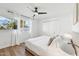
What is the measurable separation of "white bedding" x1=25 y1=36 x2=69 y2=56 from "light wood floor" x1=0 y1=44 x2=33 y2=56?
89 mm

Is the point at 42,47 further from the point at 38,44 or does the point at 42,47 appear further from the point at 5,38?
the point at 5,38

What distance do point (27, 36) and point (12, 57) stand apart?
14.3 inches

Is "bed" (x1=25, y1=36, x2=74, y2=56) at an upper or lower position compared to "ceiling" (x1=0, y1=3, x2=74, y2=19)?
lower

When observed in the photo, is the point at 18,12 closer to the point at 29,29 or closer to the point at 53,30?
the point at 29,29

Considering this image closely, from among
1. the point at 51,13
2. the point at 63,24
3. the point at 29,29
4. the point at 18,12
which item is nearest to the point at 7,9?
the point at 18,12

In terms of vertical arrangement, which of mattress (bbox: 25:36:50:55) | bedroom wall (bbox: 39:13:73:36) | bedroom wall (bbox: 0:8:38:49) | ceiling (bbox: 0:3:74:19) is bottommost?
mattress (bbox: 25:36:50:55)

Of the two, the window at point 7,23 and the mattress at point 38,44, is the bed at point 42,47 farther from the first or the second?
the window at point 7,23

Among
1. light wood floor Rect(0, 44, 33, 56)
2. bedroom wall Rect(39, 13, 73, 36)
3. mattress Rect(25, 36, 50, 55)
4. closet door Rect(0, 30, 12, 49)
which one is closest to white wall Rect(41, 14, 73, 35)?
bedroom wall Rect(39, 13, 73, 36)

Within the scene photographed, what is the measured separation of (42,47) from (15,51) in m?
0.38

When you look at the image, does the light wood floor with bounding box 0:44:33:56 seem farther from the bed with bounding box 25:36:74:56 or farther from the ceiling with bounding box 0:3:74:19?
the ceiling with bounding box 0:3:74:19

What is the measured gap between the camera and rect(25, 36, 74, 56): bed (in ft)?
4.91

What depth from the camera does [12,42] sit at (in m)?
1.52

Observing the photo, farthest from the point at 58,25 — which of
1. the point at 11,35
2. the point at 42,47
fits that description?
the point at 11,35

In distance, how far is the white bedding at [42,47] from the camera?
150 cm
